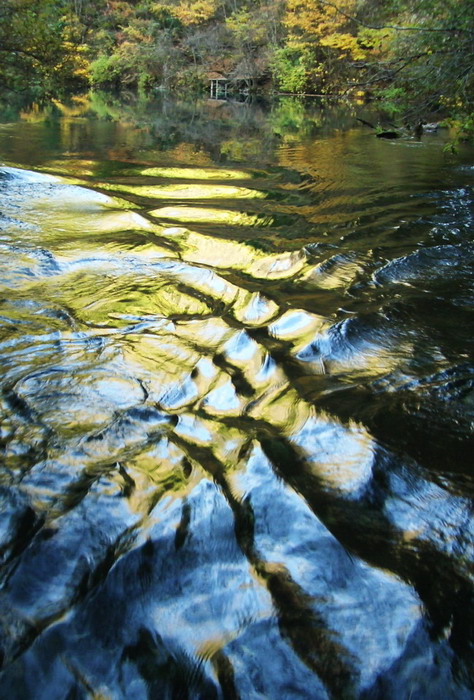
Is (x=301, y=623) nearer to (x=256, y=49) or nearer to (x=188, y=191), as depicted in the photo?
(x=188, y=191)

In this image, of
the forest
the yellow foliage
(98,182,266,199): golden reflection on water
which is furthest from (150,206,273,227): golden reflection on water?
the yellow foliage

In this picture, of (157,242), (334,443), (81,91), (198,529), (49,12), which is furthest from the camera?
(81,91)

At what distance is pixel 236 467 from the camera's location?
171 cm

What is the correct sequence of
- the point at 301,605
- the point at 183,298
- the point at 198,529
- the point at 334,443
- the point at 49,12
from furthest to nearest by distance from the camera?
the point at 49,12 → the point at 183,298 → the point at 334,443 → the point at 198,529 → the point at 301,605

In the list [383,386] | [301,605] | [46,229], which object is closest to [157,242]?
[46,229]

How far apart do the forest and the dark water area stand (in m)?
2.63

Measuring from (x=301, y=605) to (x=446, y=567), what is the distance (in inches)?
16.4

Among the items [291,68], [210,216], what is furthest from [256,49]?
[210,216]

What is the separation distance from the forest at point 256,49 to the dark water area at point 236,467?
263cm

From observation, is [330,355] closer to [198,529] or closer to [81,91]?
[198,529]

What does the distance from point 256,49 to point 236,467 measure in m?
35.0

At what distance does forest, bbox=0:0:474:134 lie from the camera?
5578 mm

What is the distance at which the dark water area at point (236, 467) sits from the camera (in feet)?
3.65

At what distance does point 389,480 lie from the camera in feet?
5.31
